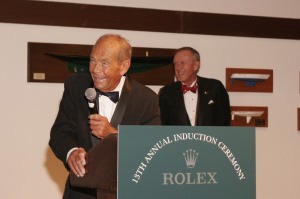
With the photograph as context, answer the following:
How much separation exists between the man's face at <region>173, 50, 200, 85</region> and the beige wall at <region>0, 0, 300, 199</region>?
41 centimetres

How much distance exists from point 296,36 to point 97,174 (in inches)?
185

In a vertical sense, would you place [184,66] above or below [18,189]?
above

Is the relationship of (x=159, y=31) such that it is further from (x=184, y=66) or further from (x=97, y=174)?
(x=97, y=174)

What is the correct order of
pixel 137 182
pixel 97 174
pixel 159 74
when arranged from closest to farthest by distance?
pixel 137 182, pixel 97 174, pixel 159 74

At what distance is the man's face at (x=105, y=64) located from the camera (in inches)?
82.8

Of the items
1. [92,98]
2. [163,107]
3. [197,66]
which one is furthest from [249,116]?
[92,98]

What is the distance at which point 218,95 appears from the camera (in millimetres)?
4789

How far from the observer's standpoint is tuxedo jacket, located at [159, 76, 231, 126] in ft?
15.1

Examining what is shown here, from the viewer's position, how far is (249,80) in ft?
18.2

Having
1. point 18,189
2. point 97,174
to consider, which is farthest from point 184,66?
point 97,174

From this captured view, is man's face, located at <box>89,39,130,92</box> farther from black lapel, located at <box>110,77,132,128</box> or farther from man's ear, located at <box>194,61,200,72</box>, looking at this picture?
man's ear, located at <box>194,61,200,72</box>

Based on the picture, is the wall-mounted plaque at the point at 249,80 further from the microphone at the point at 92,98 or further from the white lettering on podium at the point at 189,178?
the white lettering on podium at the point at 189,178

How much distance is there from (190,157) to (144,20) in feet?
12.3

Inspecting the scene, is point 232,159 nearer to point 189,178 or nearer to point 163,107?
point 189,178
